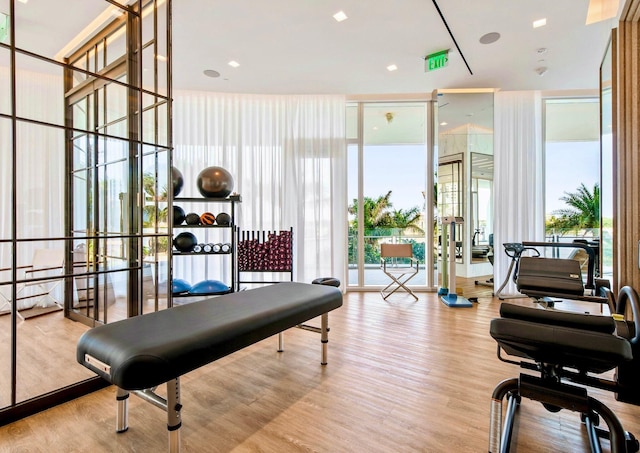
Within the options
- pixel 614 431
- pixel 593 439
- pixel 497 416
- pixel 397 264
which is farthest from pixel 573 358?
pixel 397 264

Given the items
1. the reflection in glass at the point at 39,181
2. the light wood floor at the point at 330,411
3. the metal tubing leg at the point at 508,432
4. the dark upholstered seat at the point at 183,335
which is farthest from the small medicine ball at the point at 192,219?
the metal tubing leg at the point at 508,432

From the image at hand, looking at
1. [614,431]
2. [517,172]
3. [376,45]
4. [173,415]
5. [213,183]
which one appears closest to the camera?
[614,431]

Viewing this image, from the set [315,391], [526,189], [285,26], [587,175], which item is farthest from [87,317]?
[587,175]

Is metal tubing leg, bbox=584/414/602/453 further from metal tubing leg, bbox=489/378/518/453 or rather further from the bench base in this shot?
the bench base

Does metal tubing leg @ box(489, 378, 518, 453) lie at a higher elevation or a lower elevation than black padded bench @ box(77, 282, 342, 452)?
lower

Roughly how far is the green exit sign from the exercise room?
0.01 m

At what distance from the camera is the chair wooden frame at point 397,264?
501 cm

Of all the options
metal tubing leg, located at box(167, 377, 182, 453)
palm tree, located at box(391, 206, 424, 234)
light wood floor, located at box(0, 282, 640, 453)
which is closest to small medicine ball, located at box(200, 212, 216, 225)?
light wood floor, located at box(0, 282, 640, 453)

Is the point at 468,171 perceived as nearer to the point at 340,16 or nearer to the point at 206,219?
the point at 340,16

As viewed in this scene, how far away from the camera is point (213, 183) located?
13.8ft

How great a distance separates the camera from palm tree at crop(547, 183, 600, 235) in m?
5.21

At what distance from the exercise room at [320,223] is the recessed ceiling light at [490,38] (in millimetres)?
29

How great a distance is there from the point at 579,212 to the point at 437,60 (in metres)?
3.73

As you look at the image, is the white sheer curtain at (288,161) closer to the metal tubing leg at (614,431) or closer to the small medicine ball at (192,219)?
the small medicine ball at (192,219)
